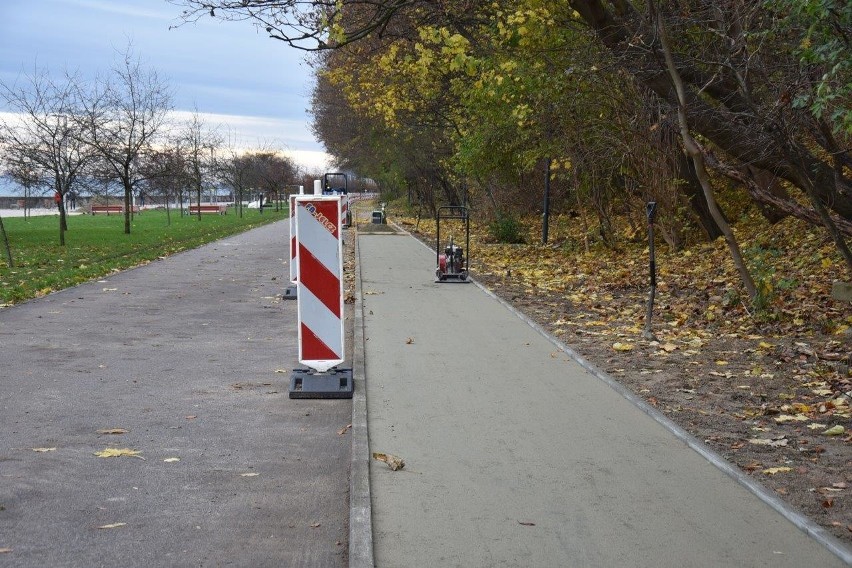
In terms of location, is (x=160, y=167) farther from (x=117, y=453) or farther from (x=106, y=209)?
(x=117, y=453)

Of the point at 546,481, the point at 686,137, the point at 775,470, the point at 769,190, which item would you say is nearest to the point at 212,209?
the point at 769,190

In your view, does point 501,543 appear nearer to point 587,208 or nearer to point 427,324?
point 427,324

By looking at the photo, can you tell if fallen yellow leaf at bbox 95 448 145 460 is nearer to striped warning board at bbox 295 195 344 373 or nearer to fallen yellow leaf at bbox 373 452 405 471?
fallen yellow leaf at bbox 373 452 405 471

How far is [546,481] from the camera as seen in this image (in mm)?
5719

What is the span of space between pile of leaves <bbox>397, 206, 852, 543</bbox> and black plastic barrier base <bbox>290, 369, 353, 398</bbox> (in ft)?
8.04

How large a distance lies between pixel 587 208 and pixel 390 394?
80.1ft

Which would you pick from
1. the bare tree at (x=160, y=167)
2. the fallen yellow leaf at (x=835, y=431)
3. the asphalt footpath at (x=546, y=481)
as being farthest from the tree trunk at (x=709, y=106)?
the bare tree at (x=160, y=167)

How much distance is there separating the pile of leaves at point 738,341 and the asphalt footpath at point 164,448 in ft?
8.70

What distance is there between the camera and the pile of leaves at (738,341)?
636cm

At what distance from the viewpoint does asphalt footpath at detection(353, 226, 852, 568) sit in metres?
4.61

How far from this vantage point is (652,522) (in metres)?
5.01

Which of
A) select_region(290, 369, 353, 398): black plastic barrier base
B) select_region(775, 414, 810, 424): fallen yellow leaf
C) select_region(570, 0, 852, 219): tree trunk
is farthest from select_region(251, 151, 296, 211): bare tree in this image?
select_region(775, 414, 810, 424): fallen yellow leaf

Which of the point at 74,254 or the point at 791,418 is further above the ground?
the point at 74,254

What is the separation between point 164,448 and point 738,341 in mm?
6734
